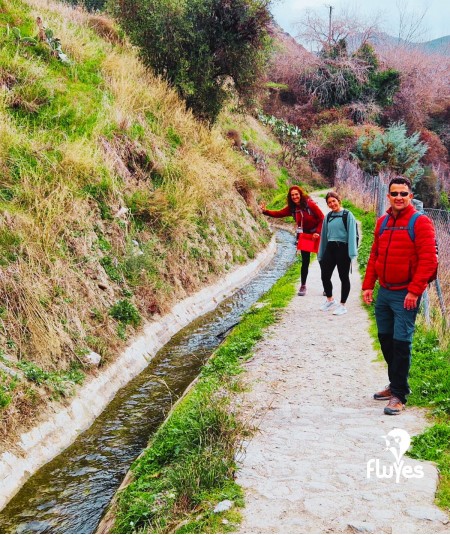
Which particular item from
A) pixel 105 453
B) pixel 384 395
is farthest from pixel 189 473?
pixel 384 395

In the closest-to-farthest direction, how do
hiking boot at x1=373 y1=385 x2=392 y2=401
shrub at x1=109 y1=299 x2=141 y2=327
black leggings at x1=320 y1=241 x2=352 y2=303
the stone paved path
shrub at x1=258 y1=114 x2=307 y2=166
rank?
the stone paved path < hiking boot at x1=373 y1=385 x2=392 y2=401 < shrub at x1=109 y1=299 x2=141 y2=327 < black leggings at x1=320 y1=241 x2=352 y2=303 < shrub at x1=258 y1=114 x2=307 y2=166

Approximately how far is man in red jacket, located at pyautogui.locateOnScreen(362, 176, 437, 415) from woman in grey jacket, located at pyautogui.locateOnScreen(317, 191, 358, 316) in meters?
3.02

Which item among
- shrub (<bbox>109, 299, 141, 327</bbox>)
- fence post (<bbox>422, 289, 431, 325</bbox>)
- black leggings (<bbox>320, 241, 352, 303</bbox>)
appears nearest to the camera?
fence post (<bbox>422, 289, 431, 325</bbox>)

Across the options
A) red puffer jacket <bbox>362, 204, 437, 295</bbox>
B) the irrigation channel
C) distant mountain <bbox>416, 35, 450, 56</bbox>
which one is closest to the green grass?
the irrigation channel

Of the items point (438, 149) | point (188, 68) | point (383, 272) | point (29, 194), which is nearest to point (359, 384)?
point (383, 272)

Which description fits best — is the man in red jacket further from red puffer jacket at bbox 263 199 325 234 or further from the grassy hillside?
red puffer jacket at bbox 263 199 325 234

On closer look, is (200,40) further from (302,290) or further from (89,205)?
(302,290)

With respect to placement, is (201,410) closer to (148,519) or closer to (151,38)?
(148,519)

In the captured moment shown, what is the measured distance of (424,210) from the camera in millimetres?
10164

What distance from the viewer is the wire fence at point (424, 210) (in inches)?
305

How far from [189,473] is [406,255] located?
107 inches

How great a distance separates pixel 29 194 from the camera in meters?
7.78

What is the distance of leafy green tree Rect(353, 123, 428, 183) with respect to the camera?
1053 inches

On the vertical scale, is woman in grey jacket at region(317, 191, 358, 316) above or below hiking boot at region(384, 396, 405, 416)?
above
